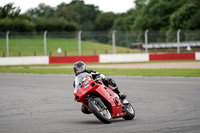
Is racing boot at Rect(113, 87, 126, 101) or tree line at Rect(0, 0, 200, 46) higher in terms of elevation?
tree line at Rect(0, 0, 200, 46)

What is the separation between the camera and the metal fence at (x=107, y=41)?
3591 centimetres

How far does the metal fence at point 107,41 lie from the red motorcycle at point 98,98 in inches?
1093

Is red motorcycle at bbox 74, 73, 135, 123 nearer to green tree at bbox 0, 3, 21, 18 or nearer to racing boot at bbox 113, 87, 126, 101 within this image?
racing boot at bbox 113, 87, 126, 101

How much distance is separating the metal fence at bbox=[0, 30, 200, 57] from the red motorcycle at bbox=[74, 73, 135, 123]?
1093 inches

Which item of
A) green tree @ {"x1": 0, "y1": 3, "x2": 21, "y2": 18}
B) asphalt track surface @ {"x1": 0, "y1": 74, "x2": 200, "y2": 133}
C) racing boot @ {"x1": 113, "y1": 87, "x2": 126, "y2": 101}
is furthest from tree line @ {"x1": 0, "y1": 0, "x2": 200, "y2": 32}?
racing boot @ {"x1": 113, "y1": 87, "x2": 126, "y2": 101}

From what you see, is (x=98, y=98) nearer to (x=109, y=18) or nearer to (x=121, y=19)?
(x=121, y=19)

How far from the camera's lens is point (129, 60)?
37.2m

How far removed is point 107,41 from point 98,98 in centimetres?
2971

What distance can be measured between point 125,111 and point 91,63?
28.6 m

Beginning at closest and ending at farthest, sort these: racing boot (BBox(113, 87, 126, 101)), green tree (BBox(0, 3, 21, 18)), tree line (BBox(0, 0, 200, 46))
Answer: racing boot (BBox(113, 87, 126, 101))
tree line (BBox(0, 0, 200, 46))
green tree (BBox(0, 3, 21, 18))

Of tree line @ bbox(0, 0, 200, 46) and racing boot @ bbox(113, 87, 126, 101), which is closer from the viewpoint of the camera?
racing boot @ bbox(113, 87, 126, 101)

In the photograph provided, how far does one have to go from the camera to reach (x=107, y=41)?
37.0 meters

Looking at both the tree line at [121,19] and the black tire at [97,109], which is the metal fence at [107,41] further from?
the black tire at [97,109]

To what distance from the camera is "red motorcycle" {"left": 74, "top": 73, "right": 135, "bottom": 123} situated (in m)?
7.41
